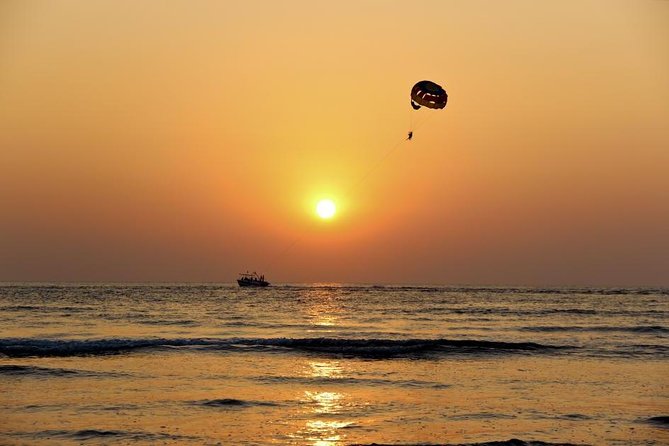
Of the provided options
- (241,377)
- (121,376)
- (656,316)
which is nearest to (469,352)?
(241,377)

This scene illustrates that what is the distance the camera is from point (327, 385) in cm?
2394

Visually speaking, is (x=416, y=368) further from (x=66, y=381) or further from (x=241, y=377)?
(x=66, y=381)

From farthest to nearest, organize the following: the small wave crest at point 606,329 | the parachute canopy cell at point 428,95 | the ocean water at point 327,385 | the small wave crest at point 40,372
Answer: the small wave crest at point 606,329 < the parachute canopy cell at point 428,95 < the small wave crest at point 40,372 < the ocean water at point 327,385

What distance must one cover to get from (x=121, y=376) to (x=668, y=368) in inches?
780

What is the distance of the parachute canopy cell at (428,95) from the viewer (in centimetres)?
3275

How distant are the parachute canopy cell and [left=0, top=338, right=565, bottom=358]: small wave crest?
10.8 meters

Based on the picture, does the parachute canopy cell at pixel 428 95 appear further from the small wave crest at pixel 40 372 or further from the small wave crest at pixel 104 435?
the small wave crest at pixel 104 435

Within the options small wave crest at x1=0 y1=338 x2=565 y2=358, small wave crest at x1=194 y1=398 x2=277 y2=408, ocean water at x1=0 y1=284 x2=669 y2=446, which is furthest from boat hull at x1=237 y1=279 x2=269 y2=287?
small wave crest at x1=194 y1=398 x2=277 y2=408

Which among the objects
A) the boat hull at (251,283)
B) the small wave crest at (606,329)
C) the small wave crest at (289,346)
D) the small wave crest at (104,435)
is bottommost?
the small wave crest at (104,435)

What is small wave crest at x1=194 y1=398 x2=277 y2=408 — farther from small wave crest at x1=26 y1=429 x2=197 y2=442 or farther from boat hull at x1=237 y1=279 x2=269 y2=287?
boat hull at x1=237 y1=279 x2=269 y2=287

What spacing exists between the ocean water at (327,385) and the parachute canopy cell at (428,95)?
10.8 m

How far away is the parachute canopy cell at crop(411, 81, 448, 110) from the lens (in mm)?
32750

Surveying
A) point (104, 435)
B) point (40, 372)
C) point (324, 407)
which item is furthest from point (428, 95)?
point (104, 435)

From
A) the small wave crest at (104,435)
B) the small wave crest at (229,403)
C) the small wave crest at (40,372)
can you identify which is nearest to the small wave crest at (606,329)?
the small wave crest at (40,372)
